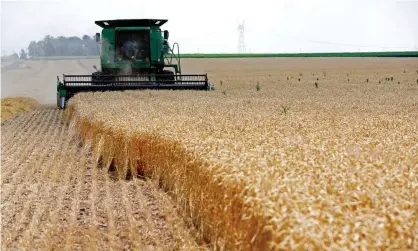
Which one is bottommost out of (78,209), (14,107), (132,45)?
(14,107)

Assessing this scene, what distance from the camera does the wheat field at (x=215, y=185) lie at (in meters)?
4.50

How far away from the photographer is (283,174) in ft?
18.7

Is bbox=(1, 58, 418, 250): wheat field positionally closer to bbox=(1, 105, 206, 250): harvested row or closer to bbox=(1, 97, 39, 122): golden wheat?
bbox=(1, 105, 206, 250): harvested row

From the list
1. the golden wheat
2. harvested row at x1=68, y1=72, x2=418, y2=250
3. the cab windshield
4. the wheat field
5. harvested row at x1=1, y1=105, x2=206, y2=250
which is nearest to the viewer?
harvested row at x1=68, y1=72, x2=418, y2=250

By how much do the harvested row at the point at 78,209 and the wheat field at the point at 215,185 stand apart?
0.07 ft

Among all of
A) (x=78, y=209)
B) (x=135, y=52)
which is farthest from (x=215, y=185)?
(x=135, y=52)

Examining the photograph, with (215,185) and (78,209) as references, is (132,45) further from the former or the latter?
(215,185)

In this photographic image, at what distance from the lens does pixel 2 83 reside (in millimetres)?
57406

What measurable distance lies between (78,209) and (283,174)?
13.7ft

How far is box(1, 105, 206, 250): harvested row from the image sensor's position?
750cm

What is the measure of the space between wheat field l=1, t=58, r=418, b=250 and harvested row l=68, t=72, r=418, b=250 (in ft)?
0.05

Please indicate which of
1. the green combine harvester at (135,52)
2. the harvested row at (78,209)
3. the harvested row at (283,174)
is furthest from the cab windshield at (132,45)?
the harvested row at (283,174)

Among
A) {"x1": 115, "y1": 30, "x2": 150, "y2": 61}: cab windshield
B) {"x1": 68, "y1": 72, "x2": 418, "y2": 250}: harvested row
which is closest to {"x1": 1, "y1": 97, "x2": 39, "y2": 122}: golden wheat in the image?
{"x1": 115, "y1": 30, "x2": 150, "y2": 61}: cab windshield

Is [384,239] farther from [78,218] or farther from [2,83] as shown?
[2,83]
